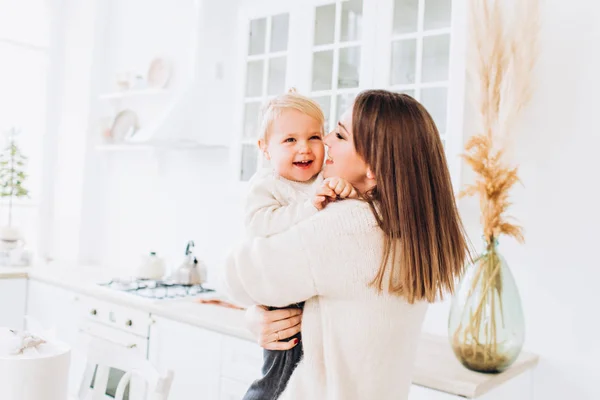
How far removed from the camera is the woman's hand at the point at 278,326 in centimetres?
120

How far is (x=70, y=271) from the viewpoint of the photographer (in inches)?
139

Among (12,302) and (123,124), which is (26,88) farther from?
(12,302)

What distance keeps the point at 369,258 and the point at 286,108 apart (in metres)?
0.51

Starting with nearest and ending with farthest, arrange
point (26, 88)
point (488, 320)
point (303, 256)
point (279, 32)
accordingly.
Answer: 1. point (303, 256)
2. point (488, 320)
3. point (279, 32)
4. point (26, 88)

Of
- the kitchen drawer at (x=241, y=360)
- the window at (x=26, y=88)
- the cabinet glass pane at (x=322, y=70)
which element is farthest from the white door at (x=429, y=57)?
the window at (x=26, y=88)

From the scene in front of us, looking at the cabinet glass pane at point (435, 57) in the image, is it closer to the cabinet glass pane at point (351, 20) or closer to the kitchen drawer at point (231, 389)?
the cabinet glass pane at point (351, 20)

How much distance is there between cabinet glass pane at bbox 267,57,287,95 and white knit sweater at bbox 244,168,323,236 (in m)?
1.38

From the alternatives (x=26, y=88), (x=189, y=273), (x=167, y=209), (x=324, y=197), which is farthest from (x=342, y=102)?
(x=26, y=88)

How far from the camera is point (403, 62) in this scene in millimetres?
2283

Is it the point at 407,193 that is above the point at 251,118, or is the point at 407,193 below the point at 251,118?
A: below

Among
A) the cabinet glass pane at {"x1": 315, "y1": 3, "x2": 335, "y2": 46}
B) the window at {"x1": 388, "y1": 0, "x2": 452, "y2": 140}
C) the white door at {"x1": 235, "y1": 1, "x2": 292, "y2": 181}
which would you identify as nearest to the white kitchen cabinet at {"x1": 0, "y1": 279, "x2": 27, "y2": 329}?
the white door at {"x1": 235, "y1": 1, "x2": 292, "y2": 181}

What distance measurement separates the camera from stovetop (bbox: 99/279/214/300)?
282 cm

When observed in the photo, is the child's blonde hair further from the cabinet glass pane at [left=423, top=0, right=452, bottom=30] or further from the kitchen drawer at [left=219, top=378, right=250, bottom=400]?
the kitchen drawer at [left=219, top=378, right=250, bottom=400]

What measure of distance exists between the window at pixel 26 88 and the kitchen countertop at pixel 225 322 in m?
0.80
